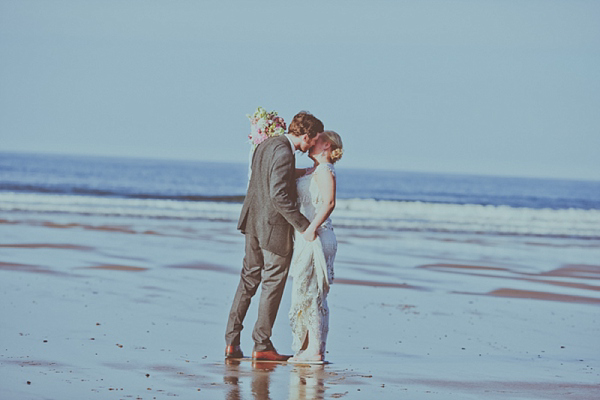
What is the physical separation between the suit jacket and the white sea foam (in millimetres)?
14413

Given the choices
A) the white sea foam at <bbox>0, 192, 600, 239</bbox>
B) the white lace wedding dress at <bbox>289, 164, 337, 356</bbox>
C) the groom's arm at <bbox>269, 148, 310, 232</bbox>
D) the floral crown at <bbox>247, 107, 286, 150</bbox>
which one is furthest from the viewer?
the white sea foam at <bbox>0, 192, 600, 239</bbox>

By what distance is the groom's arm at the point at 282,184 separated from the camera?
6426mm

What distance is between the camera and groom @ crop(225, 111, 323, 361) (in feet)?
21.2

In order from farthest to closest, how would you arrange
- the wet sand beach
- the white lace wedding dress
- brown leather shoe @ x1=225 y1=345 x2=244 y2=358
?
the white lace wedding dress < brown leather shoe @ x1=225 y1=345 x2=244 y2=358 < the wet sand beach

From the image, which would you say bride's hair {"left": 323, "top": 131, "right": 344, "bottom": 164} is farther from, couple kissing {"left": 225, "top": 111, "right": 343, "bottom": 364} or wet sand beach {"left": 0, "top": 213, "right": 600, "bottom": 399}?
wet sand beach {"left": 0, "top": 213, "right": 600, "bottom": 399}

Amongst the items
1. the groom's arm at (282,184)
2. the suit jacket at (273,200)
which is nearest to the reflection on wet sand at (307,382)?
the suit jacket at (273,200)

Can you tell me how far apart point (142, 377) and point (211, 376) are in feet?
1.49

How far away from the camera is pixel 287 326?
26.3ft

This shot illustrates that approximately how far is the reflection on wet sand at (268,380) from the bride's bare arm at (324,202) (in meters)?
1.00

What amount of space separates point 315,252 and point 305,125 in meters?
0.98

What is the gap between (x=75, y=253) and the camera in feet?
41.6

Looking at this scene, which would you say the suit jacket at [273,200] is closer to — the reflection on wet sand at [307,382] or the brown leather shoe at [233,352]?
the brown leather shoe at [233,352]

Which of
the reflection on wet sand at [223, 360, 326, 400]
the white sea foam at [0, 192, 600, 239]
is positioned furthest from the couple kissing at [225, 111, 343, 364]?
the white sea foam at [0, 192, 600, 239]

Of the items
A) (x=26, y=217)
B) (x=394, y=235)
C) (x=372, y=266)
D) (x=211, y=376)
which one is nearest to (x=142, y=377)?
(x=211, y=376)
